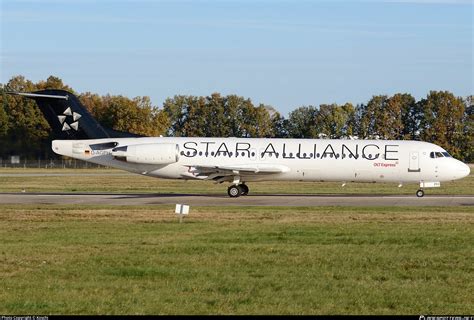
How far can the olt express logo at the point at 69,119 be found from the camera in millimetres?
43562

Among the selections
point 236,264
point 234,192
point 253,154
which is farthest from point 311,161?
point 236,264

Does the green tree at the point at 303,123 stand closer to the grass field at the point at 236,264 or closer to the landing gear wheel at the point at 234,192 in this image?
the landing gear wheel at the point at 234,192

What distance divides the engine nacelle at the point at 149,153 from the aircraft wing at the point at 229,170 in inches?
44.1

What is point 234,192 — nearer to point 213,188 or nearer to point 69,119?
point 69,119

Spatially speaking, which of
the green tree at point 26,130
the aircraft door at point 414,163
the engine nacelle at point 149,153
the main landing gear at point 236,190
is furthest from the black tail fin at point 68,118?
the green tree at point 26,130

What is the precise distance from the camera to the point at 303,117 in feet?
429

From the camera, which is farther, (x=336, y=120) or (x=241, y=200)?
(x=336, y=120)

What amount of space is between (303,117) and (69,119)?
89.0m

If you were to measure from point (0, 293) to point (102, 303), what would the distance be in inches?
77.9

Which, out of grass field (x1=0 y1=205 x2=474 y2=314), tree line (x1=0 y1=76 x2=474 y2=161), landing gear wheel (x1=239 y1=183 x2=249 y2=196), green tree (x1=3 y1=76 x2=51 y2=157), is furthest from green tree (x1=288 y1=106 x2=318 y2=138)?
grass field (x1=0 y1=205 x2=474 y2=314)

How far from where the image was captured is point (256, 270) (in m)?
17.2

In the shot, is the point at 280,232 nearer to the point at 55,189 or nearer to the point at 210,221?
the point at 210,221

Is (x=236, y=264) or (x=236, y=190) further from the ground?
(x=236, y=190)

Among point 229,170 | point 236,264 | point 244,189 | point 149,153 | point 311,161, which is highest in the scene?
point 149,153
